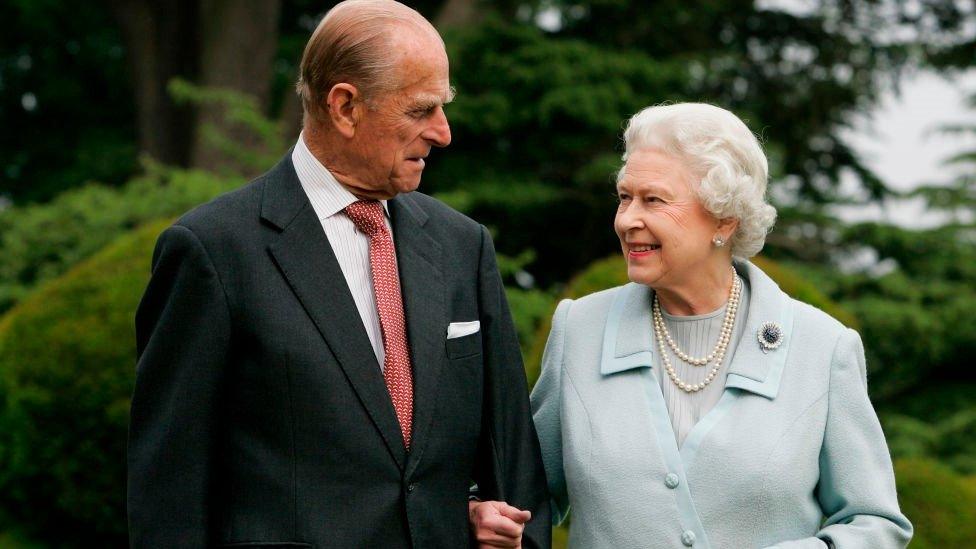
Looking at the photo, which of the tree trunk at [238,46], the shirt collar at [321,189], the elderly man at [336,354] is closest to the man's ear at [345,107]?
the elderly man at [336,354]

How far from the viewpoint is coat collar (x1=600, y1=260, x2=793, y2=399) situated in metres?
3.10

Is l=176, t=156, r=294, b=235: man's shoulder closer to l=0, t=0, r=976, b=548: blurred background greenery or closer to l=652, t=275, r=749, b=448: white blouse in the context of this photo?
l=652, t=275, r=749, b=448: white blouse

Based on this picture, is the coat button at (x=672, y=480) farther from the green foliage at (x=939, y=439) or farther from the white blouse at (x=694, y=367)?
the green foliage at (x=939, y=439)

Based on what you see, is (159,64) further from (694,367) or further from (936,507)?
(694,367)

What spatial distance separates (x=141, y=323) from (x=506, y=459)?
92 cm

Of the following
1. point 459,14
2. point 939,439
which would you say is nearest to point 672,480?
point 939,439

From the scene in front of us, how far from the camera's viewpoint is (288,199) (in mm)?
2941

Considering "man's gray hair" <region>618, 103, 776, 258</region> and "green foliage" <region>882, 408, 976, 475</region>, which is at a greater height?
"man's gray hair" <region>618, 103, 776, 258</region>

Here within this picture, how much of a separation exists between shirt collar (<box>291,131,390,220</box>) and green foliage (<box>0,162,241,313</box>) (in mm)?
5654

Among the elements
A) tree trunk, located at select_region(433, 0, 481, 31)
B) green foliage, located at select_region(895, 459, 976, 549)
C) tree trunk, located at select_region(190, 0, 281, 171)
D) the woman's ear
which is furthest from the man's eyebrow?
tree trunk, located at select_region(190, 0, 281, 171)

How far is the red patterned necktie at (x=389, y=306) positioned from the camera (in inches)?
115

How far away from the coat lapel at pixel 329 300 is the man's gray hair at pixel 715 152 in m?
0.83

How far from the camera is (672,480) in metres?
3.03

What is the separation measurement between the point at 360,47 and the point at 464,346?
736mm
